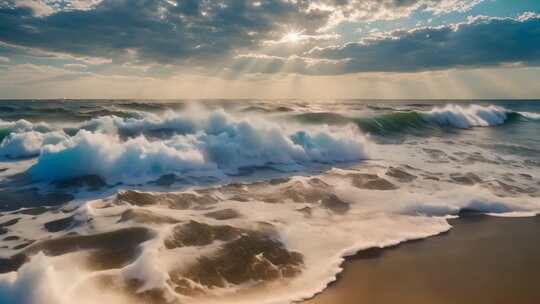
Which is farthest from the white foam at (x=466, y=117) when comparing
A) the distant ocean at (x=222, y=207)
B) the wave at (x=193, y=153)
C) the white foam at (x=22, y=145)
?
the white foam at (x=22, y=145)

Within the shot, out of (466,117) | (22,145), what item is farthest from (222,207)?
(466,117)

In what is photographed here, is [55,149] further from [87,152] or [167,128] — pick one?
[167,128]

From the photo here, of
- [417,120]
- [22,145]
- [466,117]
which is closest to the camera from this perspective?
[22,145]

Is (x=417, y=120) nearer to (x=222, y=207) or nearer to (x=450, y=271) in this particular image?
(x=222, y=207)

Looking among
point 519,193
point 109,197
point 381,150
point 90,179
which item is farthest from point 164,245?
point 381,150

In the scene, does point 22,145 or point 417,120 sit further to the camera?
point 417,120

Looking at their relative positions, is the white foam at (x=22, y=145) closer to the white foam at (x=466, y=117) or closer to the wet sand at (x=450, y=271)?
the wet sand at (x=450, y=271)
